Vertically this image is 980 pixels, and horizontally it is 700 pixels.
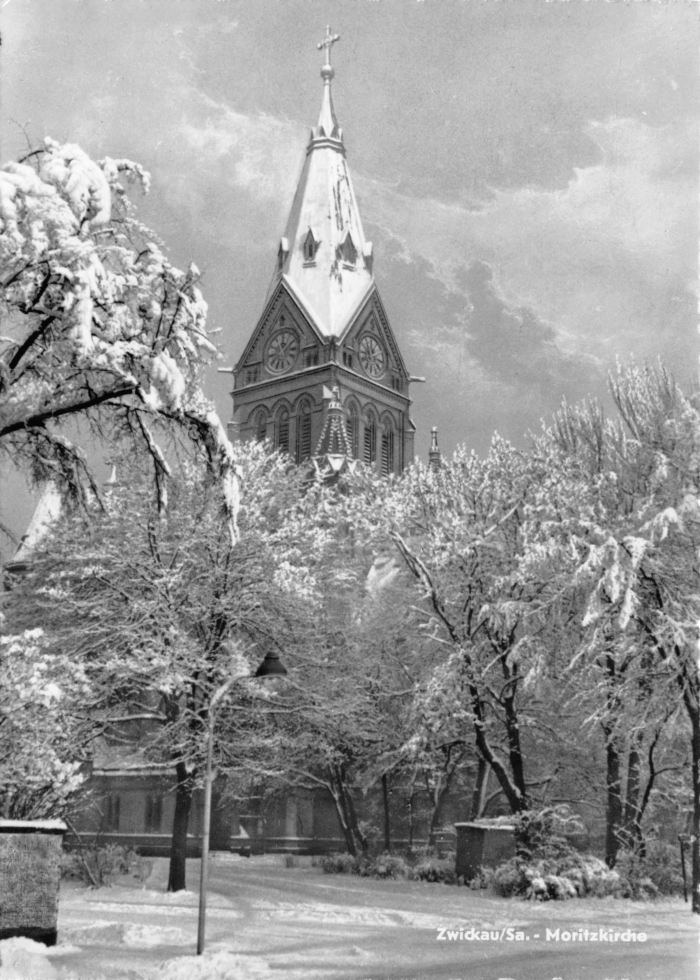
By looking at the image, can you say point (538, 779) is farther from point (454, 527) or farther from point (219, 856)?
point (219, 856)

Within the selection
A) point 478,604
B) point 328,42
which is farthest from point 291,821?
point 328,42

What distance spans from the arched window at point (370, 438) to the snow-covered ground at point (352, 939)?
4908cm

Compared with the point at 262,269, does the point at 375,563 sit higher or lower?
lower

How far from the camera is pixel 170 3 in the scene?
21359 mm

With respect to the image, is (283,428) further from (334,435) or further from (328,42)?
(328,42)

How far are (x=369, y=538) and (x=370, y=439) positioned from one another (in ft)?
139

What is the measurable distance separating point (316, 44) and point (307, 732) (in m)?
16.8

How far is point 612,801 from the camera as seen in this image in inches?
1097

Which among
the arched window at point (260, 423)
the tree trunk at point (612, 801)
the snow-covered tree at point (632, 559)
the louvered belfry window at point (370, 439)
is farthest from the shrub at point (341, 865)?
the arched window at point (260, 423)

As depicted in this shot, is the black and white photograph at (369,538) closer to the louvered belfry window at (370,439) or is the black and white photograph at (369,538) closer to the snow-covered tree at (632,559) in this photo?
the snow-covered tree at (632,559)

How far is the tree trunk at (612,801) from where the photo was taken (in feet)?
86.7

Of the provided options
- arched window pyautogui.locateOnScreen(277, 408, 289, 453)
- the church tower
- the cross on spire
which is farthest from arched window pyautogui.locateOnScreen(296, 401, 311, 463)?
the cross on spire

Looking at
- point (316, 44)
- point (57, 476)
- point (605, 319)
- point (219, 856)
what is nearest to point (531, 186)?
point (605, 319)

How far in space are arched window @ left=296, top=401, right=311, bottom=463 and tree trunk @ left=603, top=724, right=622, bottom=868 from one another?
47753 millimetres
